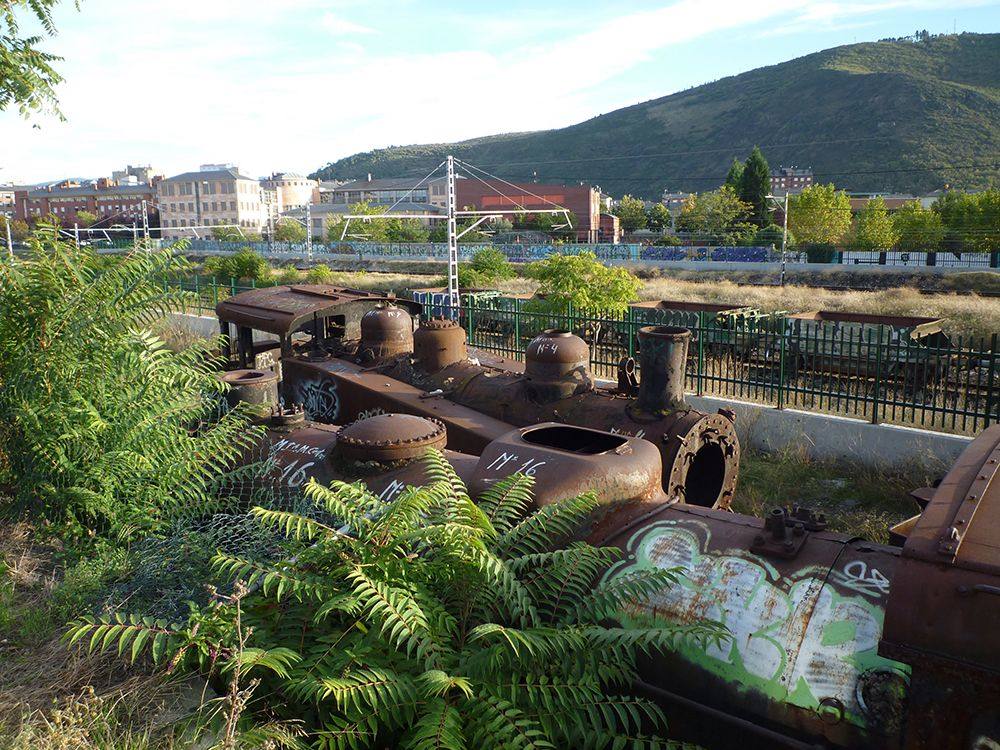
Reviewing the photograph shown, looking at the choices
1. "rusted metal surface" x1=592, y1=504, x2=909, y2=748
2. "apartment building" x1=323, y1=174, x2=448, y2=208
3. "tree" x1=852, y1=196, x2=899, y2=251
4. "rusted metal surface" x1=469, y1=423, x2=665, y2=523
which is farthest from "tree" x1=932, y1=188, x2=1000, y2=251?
"apartment building" x1=323, y1=174, x2=448, y2=208

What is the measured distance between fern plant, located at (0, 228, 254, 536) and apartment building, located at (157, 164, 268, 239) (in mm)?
108749

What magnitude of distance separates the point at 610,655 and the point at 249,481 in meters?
4.56

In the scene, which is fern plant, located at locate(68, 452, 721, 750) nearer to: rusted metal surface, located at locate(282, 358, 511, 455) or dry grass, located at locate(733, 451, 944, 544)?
rusted metal surface, located at locate(282, 358, 511, 455)

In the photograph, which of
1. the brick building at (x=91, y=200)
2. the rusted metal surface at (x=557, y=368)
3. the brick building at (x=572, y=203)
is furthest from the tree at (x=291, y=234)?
the rusted metal surface at (x=557, y=368)

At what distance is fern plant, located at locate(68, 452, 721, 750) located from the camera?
3.40m

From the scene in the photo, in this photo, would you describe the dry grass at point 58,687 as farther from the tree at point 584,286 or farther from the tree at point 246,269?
the tree at point 246,269

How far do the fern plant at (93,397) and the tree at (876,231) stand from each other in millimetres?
51743

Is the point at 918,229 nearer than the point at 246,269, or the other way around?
the point at 246,269

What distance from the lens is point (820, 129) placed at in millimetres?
127312

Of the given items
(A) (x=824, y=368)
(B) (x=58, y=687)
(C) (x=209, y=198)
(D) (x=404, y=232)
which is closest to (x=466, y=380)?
(B) (x=58, y=687)

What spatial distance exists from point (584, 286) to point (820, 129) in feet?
418

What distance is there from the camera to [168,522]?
561 centimetres

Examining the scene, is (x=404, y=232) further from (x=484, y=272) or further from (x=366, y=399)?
(x=366, y=399)

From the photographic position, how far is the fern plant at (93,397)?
542cm
